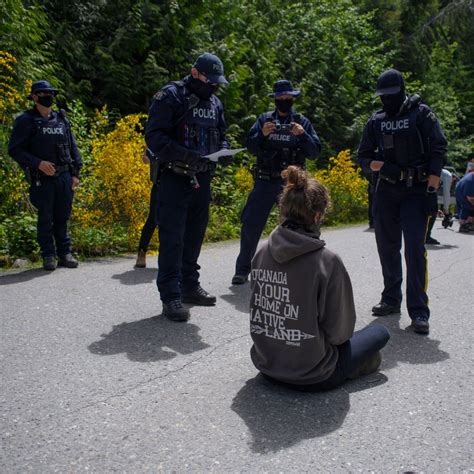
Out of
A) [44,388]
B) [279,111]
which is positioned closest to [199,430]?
[44,388]

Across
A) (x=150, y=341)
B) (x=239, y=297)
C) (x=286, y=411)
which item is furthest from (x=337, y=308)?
(x=239, y=297)

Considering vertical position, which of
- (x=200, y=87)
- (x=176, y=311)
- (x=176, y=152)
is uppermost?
(x=200, y=87)

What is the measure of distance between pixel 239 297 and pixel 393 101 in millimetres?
2385

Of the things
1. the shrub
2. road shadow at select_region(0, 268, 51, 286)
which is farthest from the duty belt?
the shrub

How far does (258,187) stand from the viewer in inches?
277

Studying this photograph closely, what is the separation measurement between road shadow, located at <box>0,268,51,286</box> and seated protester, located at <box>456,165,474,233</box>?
9.93 metres

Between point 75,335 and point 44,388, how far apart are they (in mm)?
1071

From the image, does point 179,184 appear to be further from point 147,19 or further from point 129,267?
point 147,19

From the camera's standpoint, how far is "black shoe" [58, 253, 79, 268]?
7.47m

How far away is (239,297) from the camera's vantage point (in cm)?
638

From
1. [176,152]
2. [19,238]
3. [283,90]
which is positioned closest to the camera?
[176,152]

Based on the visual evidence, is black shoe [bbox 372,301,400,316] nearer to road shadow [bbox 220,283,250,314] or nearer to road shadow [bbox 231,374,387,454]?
road shadow [bbox 220,283,250,314]

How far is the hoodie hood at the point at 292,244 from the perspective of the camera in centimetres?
368

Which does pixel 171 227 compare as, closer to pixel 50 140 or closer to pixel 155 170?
pixel 155 170
